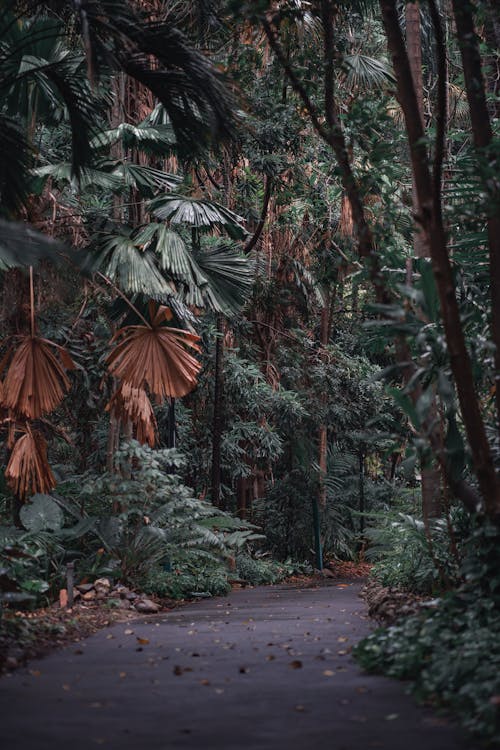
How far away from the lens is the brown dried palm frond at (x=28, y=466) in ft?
36.4

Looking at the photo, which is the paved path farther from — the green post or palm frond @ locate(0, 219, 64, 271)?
the green post

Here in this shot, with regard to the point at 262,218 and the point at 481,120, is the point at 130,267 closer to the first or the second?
the point at 481,120

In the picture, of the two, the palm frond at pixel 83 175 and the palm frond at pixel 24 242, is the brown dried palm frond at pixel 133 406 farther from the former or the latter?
the palm frond at pixel 24 242

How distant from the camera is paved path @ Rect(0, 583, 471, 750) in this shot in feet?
14.2

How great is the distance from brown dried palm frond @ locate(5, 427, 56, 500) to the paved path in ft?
9.84

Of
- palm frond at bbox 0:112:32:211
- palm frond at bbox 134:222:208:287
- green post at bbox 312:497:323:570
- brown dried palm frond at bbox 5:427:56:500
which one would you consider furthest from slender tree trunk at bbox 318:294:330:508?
palm frond at bbox 0:112:32:211

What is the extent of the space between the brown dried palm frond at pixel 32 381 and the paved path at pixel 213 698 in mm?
3027

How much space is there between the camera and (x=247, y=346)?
19.9m

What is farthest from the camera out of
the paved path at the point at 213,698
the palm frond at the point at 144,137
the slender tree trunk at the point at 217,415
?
the slender tree trunk at the point at 217,415

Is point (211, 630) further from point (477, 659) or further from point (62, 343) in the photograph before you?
point (62, 343)

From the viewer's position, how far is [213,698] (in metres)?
5.32

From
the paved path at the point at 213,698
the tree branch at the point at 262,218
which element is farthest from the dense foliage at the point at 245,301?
the paved path at the point at 213,698

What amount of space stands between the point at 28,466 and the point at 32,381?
3.50ft

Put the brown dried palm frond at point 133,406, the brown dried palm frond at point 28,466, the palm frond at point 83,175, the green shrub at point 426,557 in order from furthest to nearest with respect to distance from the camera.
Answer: the palm frond at point 83,175
the brown dried palm frond at point 133,406
the brown dried palm frond at point 28,466
the green shrub at point 426,557
